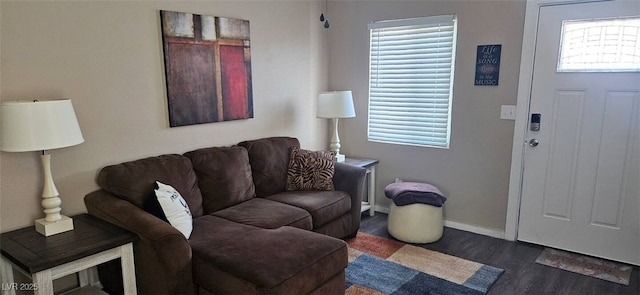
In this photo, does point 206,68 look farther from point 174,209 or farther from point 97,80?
point 174,209

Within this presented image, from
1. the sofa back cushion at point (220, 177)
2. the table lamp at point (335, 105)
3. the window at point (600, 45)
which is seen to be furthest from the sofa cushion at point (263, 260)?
the window at point (600, 45)

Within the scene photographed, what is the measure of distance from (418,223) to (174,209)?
6.42ft

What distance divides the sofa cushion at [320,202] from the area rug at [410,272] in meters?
0.35

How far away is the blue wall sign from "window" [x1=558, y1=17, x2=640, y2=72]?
0.45 m

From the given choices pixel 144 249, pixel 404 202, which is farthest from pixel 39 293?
pixel 404 202

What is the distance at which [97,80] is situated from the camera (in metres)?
2.58

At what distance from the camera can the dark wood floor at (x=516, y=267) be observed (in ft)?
8.98

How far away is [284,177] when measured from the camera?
11.5 feet

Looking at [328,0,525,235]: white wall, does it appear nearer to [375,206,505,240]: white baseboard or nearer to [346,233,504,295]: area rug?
[375,206,505,240]: white baseboard

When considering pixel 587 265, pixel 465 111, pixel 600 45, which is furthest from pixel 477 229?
pixel 600 45

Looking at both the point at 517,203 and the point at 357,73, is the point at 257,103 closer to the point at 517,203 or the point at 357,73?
the point at 357,73

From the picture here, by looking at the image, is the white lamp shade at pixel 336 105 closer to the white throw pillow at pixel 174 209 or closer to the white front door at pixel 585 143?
the white front door at pixel 585 143

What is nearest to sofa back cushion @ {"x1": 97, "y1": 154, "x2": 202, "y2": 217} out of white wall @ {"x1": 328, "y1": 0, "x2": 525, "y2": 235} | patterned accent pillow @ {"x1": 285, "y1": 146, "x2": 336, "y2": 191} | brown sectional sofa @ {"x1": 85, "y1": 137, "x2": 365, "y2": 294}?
brown sectional sofa @ {"x1": 85, "y1": 137, "x2": 365, "y2": 294}

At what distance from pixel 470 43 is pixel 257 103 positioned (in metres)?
1.90
